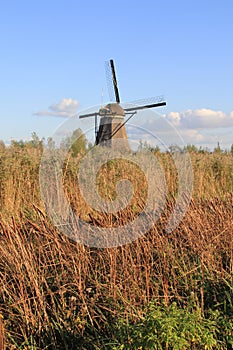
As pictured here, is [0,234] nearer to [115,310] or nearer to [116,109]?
[115,310]

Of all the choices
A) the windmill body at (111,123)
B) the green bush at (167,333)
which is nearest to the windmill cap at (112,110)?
the windmill body at (111,123)

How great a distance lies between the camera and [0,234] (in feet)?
13.6

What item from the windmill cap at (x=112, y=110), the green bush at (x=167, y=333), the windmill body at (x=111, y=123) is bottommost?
the green bush at (x=167, y=333)

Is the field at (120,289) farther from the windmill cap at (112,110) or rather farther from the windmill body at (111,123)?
the windmill cap at (112,110)

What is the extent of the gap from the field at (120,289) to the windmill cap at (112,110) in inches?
847

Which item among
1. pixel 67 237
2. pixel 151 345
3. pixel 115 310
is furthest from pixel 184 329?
pixel 67 237

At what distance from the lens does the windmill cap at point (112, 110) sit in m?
25.9

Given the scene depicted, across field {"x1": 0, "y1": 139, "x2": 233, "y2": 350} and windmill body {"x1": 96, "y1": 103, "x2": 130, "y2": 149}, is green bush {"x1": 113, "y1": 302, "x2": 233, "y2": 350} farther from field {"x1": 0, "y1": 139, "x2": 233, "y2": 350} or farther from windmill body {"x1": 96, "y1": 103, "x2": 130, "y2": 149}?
windmill body {"x1": 96, "y1": 103, "x2": 130, "y2": 149}

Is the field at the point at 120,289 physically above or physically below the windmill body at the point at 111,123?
below

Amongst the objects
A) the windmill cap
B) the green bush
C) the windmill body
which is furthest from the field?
the windmill cap

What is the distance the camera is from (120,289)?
3.79 metres

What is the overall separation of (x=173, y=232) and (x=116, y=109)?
21908 millimetres

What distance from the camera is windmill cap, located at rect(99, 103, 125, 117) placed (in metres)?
25.9

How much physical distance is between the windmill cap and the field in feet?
70.5
